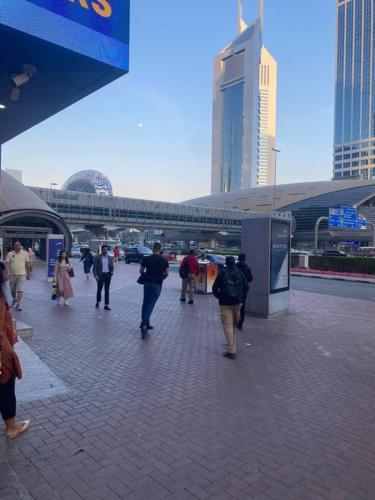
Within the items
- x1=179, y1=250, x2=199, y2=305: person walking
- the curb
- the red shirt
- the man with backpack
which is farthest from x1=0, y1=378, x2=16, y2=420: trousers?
the curb

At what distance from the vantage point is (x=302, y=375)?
235 inches

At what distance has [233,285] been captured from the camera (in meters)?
6.76

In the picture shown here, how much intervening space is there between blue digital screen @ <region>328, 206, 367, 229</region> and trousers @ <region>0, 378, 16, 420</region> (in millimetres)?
40082

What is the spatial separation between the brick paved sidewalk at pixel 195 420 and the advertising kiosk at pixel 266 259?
8.52 feet

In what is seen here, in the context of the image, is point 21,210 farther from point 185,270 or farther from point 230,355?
point 230,355

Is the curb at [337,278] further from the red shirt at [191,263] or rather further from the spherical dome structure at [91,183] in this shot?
the spherical dome structure at [91,183]

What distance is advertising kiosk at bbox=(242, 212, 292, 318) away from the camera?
10828 millimetres

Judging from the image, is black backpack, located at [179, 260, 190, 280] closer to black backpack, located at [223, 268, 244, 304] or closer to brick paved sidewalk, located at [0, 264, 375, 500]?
brick paved sidewalk, located at [0, 264, 375, 500]

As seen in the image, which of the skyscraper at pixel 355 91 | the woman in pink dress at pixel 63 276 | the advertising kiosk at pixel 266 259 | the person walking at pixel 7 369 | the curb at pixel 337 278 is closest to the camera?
the person walking at pixel 7 369

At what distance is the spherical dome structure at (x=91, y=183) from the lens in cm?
12275

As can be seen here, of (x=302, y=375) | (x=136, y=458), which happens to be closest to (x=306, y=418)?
(x=302, y=375)

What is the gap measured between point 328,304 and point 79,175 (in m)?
123

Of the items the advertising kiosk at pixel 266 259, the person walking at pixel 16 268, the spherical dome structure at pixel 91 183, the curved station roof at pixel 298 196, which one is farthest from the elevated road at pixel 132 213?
the person walking at pixel 16 268

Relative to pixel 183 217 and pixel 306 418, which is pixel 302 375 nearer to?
pixel 306 418
